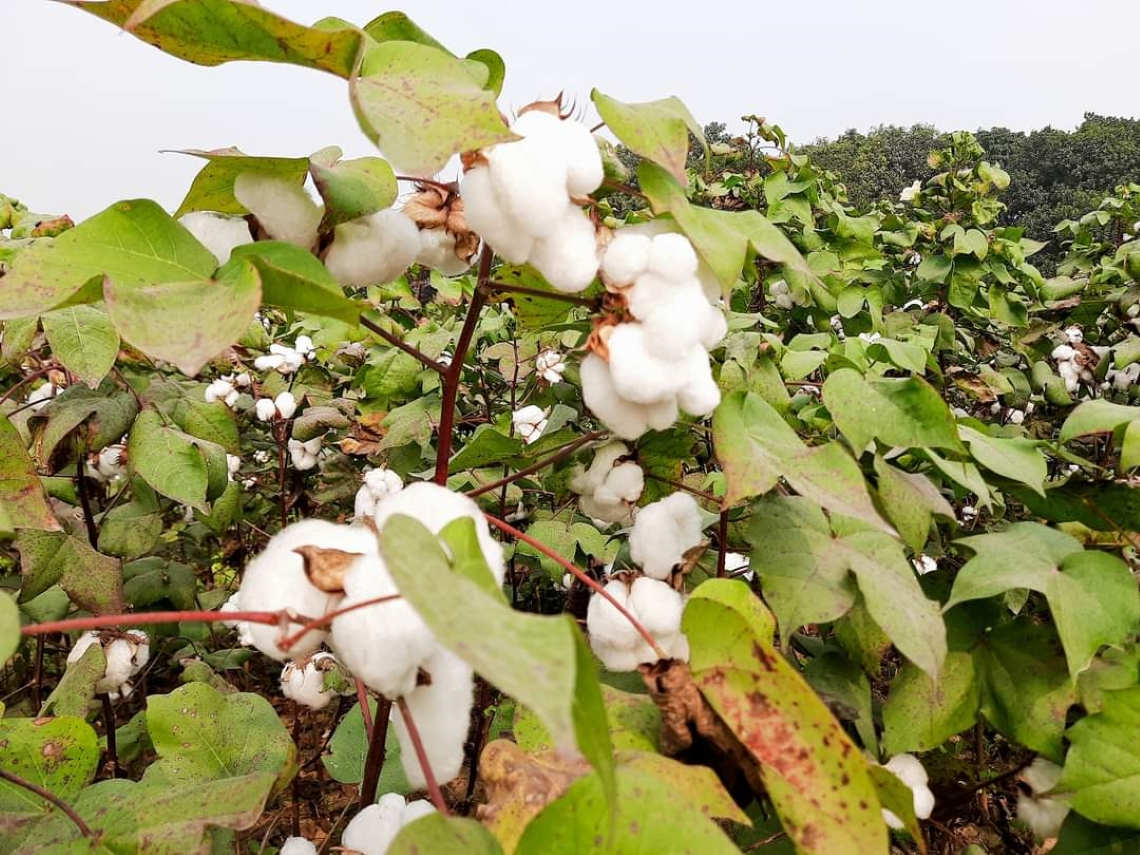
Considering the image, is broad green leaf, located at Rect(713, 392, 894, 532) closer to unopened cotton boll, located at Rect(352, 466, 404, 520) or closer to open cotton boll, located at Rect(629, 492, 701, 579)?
open cotton boll, located at Rect(629, 492, 701, 579)

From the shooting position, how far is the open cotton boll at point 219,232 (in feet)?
2.15

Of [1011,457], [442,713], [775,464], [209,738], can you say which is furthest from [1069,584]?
[209,738]

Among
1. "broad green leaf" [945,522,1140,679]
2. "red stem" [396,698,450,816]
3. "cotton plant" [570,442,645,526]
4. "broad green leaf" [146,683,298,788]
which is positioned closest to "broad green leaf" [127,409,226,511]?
"broad green leaf" [146,683,298,788]

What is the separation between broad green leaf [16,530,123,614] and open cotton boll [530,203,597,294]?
0.94m

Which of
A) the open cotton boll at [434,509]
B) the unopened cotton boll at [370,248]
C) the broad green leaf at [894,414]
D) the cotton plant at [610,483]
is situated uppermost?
the unopened cotton boll at [370,248]

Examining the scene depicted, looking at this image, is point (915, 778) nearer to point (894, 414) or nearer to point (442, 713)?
point (894, 414)

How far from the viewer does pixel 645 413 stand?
0.67 metres

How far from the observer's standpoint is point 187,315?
514 millimetres

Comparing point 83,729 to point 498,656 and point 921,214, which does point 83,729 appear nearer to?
point 498,656

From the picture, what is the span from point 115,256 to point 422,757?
413mm

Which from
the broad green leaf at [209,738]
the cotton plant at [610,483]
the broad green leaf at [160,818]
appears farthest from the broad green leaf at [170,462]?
the cotton plant at [610,483]

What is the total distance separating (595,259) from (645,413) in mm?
133

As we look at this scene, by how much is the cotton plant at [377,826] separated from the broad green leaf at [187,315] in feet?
1.50

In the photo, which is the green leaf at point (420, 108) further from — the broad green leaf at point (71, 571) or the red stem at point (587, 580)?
the broad green leaf at point (71, 571)
